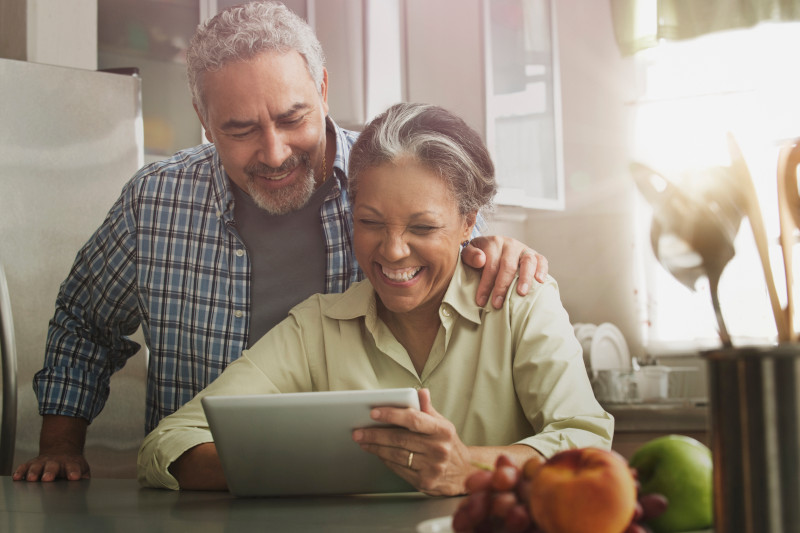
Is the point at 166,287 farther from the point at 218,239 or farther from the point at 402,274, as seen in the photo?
the point at 402,274

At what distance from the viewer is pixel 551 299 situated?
4.83 feet

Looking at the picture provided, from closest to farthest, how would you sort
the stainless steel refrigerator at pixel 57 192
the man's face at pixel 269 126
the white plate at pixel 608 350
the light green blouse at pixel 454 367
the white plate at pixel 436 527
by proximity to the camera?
the white plate at pixel 436 527 → the light green blouse at pixel 454 367 → the man's face at pixel 269 126 → the stainless steel refrigerator at pixel 57 192 → the white plate at pixel 608 350

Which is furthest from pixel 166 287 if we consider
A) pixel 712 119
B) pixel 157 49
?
pixel 712 119

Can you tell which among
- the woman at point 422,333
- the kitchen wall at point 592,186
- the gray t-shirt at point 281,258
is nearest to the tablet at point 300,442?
the woman at point 422,333

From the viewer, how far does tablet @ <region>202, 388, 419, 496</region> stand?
0.93 metres

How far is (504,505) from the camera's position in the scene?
0.56 m

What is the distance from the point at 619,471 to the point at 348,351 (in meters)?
0.97

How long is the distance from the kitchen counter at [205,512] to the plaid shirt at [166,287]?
64 centimetres

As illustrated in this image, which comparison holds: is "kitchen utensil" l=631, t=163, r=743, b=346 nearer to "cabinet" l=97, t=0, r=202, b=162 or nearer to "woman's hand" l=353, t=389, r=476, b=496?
"woman's hand" l=353, t=389, r=476, b=496

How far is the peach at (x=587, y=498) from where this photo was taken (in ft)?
1.74

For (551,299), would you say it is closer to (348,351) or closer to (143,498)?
(348,351)

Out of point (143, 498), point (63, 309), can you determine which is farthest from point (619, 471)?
point (63, 309)

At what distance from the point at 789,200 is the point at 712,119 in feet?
12.0

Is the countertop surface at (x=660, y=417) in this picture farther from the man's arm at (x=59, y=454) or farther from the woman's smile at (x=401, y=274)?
the man's arm at (x=59, y=454)
